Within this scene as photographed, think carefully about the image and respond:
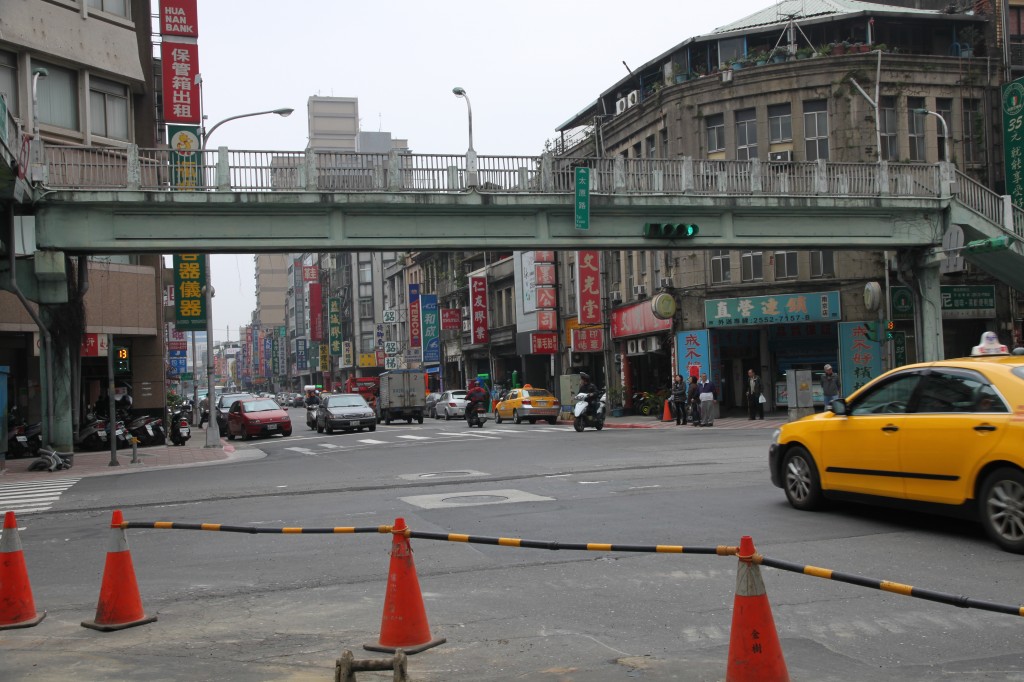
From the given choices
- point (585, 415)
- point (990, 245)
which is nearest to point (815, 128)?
point (990, 245)

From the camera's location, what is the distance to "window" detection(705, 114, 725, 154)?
39625 mm

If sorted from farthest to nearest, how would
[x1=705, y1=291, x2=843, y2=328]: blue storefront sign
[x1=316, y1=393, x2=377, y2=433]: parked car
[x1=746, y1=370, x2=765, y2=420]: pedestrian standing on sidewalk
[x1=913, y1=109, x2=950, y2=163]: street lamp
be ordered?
[x1=316, y1=393, x2=377, y2=433]: parked car < [x1=705, y1=291, x2=843, y2=328]: blue storefront sign < [x1=913, y1=109, x2=950, y2=163]: street lamp < [x1=746, y1=370, x2=765, y2=420]: pedestrian standing on sidewalk

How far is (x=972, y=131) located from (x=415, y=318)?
4985 cm

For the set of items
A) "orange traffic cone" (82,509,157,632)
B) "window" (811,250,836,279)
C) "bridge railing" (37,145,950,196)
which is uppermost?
"bridge railing" (37,145,950,196)

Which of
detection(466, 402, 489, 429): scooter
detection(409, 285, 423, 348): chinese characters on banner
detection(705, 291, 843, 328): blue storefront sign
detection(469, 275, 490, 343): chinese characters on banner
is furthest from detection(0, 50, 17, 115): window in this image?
detection(409, 285, 423, 348): chinese characters on banner

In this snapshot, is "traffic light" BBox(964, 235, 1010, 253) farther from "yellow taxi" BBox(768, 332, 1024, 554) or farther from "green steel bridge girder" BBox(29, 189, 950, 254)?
"yellow taxi" BBox(768, 332, 1024, 554)

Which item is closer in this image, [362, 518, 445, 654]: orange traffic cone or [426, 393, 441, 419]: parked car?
[362, 518, 445, 654]: orange traffic cone

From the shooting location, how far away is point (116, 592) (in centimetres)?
690

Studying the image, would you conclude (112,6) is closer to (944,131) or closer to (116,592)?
(944,131)

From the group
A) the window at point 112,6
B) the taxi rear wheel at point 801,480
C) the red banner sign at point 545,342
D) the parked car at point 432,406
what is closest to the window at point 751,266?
the red banner sign at point 545,342

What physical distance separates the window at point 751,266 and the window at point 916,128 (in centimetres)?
682

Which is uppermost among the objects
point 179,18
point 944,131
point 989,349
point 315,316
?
point 179,18

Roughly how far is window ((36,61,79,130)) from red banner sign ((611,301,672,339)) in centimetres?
2237

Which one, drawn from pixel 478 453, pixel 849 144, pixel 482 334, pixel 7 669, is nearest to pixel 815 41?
pixel 849 144
